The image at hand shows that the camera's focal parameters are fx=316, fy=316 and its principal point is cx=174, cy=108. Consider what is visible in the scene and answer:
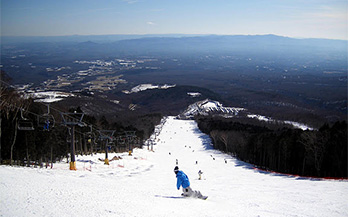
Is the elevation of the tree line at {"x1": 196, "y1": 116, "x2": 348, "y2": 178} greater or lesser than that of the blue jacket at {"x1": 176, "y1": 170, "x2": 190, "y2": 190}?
lesser

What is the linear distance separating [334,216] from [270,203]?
2.78 metres

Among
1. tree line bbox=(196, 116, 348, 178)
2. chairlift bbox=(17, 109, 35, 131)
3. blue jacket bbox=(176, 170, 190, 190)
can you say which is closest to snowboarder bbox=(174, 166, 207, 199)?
blue jacket bbox=(176, 170, 190, 190)

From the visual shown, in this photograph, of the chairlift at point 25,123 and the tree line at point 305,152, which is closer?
the chairlift at point 25,123

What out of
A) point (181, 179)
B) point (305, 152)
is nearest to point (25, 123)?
point (181, 179)

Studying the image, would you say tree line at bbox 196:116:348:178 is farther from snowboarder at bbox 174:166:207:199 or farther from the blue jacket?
the blue jacket

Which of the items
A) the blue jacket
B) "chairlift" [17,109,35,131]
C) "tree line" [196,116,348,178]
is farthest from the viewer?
"tree line" [196,116,348,178]

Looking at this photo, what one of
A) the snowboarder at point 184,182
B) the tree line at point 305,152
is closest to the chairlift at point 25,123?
the snowboarder at point 184,182

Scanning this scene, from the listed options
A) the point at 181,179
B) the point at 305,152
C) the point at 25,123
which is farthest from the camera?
the point at 305,152

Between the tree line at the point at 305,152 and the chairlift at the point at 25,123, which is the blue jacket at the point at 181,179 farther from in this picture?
the tree line at the point at 305,152

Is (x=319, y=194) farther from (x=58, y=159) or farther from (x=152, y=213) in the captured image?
(x=58, y=159)

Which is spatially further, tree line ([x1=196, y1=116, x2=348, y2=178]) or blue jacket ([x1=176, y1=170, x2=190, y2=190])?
tree line ([x1=196, y1=116, x2=348, y2=178])

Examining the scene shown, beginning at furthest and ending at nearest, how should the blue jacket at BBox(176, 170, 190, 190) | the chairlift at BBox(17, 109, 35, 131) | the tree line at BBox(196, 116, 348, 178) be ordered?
the tree line at BBox(196, 116, 348, 178) < the chairlift at BBox(17, 109, 35, 131) < the blue jacket at BBox(176, 170, 190, 190)

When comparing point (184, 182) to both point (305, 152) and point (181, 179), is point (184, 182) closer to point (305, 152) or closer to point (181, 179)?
point (181, 179)

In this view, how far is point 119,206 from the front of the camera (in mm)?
10969
